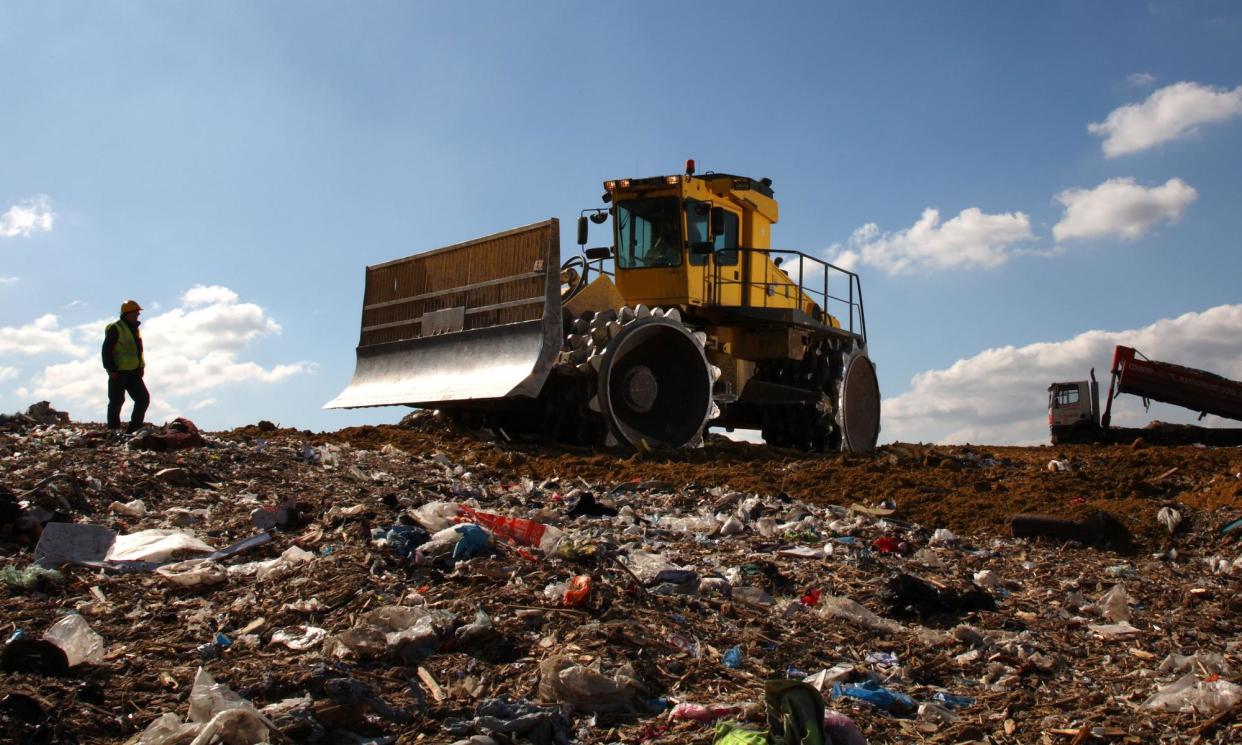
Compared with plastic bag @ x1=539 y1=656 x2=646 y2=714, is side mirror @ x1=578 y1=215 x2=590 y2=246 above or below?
above

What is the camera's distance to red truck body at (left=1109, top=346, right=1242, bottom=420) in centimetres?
2197

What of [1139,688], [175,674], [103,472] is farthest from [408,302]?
[1139,688]

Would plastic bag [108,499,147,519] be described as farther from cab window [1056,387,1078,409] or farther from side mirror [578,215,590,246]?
cab window [1056,387,1078,409]

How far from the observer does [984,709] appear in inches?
137

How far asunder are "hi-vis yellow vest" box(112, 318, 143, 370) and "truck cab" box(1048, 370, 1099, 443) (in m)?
19.6

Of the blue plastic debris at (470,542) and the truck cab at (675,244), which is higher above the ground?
the truck cab at (675,244)

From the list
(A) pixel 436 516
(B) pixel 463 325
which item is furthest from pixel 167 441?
(A) pixel 436 516

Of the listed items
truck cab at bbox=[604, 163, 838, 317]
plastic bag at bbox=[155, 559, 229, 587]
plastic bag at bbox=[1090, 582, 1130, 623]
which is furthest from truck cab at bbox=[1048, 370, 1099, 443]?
plastic bag at bbox=[155, 559, 229, 587]

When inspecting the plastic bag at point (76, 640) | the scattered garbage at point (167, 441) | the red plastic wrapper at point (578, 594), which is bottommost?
the plastic bag at point (76, 640)

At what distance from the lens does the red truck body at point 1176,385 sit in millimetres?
21969

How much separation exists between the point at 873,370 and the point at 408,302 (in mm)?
6836

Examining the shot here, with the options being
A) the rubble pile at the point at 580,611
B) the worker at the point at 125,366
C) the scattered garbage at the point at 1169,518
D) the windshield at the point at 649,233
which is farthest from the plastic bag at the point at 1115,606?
the worker at the point at 125,366

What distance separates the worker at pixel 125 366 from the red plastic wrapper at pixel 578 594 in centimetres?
706

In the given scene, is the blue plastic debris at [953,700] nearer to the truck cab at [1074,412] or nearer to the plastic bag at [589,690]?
the plastic bag at [589,690]
